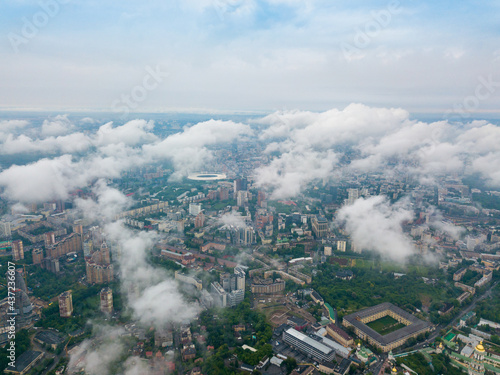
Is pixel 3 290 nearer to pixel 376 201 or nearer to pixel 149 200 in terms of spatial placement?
pixel 149 200

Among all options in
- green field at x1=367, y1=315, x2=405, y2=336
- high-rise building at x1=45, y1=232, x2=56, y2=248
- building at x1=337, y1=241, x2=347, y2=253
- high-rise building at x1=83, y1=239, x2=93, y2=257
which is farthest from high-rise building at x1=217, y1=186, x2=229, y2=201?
green field at x1=367, y1=315, x2=405, y2=336

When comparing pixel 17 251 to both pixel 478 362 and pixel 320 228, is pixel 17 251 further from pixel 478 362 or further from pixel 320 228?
pixel 478 362

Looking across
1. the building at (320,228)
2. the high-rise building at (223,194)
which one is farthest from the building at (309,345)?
the high-rise building at (223,194)

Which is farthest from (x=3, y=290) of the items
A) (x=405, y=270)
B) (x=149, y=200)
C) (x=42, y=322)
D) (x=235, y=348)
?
(x=405, y=270)

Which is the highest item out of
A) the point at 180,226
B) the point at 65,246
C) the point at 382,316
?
the point at 65,246

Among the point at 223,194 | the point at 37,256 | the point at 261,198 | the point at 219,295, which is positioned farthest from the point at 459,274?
the point at 37,256

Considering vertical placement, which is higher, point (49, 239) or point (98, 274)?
point (49, 239)

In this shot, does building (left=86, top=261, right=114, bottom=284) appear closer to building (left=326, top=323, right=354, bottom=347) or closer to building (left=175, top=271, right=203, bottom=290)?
building (left=175, top=271, right=203, bottom=290)
